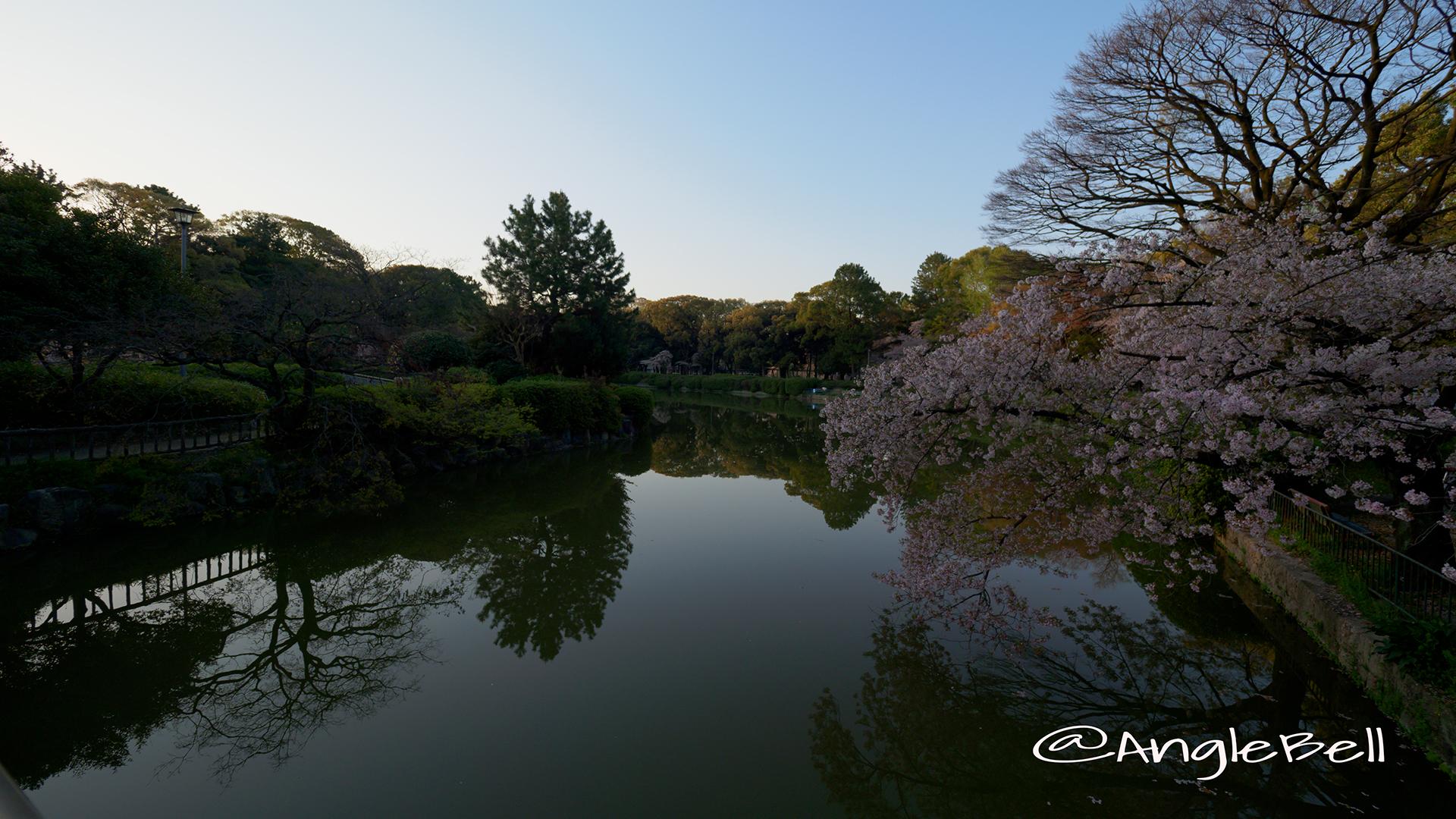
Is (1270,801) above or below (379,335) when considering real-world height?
below

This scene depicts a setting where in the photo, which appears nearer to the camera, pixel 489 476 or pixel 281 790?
pixel 281 790

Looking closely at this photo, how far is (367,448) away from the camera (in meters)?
9.73

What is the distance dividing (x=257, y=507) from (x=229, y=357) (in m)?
2.18

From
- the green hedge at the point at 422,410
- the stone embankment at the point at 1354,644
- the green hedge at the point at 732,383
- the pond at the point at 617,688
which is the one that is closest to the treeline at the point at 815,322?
the green hedge at the point at 732,383

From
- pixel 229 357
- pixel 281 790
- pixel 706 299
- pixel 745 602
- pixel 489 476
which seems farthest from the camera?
pixel 706 299

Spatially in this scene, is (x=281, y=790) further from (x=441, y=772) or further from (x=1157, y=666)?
(x=1157, y=666)

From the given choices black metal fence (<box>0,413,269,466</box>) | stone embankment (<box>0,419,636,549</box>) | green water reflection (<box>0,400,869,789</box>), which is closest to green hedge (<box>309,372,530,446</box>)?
stone embankment (<box>0,419,636,549</box>)

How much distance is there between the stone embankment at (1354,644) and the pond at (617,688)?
16 cm

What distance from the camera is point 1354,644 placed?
454cm

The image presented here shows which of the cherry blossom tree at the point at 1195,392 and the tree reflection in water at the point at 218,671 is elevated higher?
the cherry blossom tree at the point at 1195,392

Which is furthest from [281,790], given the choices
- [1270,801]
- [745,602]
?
[1270,801]

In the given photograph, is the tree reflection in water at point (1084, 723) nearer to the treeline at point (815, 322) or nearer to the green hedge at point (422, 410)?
the green hedge at point (422, 410)

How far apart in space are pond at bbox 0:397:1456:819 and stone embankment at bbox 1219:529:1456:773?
0.16m

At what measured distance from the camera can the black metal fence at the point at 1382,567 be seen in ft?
13.5
